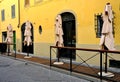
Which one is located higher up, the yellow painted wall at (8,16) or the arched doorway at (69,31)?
the yellow painted wall at (8,16)

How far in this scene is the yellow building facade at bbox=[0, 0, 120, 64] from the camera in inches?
533

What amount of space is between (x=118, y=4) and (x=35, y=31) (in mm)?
9389

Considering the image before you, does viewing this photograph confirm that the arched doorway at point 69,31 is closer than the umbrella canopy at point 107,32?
No

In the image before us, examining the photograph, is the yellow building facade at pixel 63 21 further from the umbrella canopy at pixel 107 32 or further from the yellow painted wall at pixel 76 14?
the umbrella canopy at pixel 107 32

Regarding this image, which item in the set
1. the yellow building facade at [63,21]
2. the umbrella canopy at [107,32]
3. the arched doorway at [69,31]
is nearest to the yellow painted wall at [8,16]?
the yellow building facade at [63,21]

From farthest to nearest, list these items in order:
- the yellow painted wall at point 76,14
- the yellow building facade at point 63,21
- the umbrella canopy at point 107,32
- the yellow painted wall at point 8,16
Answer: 1. the yellow painted wall at point 8,16
2. the yellow building facade at point 63,21
3. the yellow painted wall at point 76,14
4. the umbrella canopy at point 107,32

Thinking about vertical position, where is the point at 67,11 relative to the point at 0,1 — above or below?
below

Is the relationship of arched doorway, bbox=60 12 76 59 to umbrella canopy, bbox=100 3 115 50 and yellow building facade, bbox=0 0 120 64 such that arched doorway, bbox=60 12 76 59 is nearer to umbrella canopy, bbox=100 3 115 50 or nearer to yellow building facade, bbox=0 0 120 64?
yellow building facade, bbox=0 0 120 64

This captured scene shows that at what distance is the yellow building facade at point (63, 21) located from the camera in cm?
1355

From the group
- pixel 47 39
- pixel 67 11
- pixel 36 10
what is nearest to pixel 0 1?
pixel 36 10

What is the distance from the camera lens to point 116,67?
1215 centimetres

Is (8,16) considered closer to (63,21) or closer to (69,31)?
(63,21)

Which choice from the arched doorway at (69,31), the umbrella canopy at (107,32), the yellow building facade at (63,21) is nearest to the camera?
the umbrella canopy at (107,32)

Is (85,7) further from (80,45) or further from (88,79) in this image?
(88,79)
